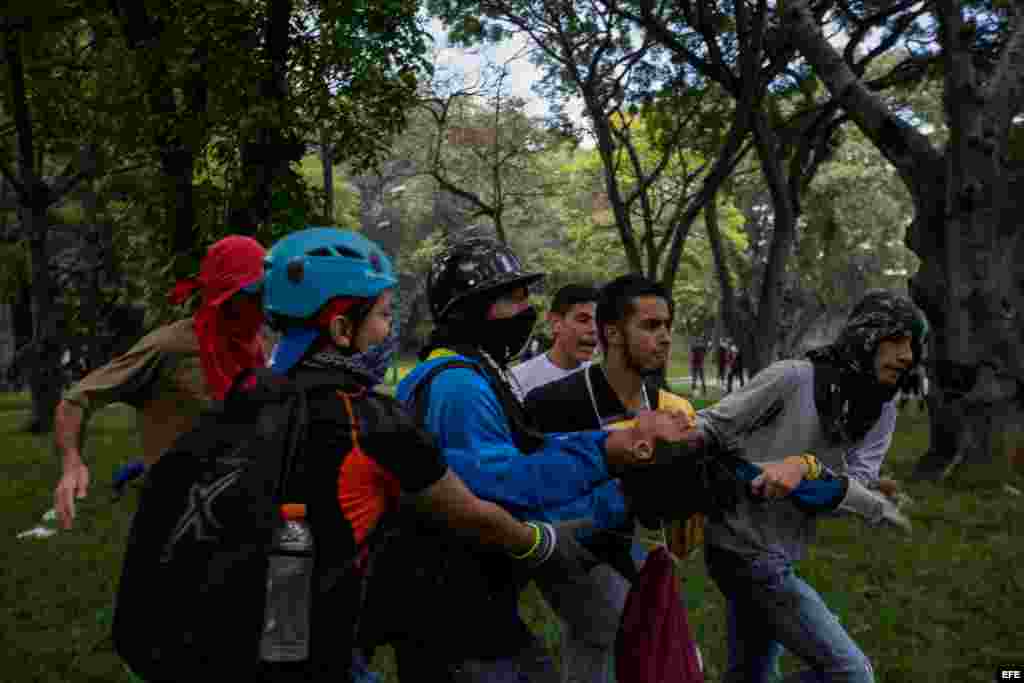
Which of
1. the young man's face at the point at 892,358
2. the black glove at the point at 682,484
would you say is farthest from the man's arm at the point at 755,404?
the black glove at the point at 682,484

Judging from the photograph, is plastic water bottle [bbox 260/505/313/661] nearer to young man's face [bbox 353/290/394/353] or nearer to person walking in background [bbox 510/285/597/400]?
young man's face [bbox 353/290/394/353]

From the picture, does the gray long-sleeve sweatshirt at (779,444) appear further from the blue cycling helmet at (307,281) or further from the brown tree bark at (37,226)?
the brown tree bark at (37,226)

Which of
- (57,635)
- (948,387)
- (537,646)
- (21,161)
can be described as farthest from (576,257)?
(537,646)

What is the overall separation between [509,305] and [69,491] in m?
1.39

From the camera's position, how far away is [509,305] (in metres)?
2.71

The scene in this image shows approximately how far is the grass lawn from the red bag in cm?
253

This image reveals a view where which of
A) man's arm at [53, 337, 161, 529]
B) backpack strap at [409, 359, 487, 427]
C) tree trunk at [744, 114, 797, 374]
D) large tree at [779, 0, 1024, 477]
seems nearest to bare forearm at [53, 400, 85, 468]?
man's arm at [53, 337, 161, 529]

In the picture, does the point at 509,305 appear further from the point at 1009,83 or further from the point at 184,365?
the point at 1009,83

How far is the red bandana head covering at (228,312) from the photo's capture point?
3443mm

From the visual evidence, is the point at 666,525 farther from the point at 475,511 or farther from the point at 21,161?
the point at 21,161

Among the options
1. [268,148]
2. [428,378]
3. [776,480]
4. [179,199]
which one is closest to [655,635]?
[776,480]

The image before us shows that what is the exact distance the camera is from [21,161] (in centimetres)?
1628

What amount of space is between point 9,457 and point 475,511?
1417 cm

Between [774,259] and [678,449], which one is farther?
[774,259]
